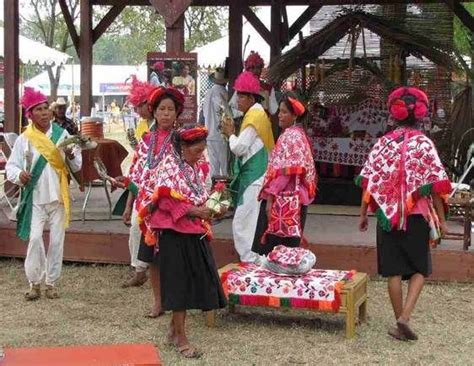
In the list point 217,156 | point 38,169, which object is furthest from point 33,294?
point 217,156

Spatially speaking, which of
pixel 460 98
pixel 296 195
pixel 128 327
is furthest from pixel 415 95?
pixel 460 98

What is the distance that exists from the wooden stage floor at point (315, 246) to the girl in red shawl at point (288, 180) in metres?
0.84

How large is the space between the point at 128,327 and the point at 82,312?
0.57 meters

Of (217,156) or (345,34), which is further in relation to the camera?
(217,156)

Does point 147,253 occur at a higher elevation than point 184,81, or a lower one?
lower

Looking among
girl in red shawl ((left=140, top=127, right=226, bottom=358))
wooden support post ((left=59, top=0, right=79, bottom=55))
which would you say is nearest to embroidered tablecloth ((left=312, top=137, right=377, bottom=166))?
wooden support post ((left=59, top=0, right=79, bottom=55))

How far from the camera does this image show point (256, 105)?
275 inches

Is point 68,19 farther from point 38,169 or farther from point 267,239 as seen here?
point 267,239

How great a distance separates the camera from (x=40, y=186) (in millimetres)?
6492

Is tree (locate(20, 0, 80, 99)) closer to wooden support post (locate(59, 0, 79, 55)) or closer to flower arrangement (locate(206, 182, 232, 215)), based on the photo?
wooden support post (locate(59, 0, 79, 55))

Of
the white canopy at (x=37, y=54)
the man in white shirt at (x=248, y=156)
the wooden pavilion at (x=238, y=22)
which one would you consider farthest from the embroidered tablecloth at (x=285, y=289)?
the white canopy at (x=37, y=54)

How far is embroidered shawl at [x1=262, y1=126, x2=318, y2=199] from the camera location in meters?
6.31

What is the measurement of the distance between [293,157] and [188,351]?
1.80m

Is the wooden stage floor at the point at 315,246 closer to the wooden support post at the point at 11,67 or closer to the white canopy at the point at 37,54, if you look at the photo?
the wooden support post at the point at 11,67
